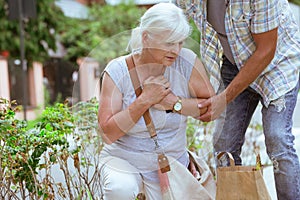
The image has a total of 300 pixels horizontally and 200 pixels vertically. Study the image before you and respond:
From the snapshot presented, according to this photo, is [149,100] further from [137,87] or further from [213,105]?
[213,105]

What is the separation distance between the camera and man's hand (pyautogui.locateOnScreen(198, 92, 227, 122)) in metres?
2.71

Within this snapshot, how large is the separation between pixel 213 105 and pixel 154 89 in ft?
0.97

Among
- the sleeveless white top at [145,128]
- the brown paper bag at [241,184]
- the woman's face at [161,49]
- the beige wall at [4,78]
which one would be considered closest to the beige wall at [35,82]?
the beige wall at [4,78]

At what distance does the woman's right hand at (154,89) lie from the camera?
262cm

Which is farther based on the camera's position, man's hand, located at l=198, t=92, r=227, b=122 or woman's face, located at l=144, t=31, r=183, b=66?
man's hand, located at l=198, t=92, r=227, b=122

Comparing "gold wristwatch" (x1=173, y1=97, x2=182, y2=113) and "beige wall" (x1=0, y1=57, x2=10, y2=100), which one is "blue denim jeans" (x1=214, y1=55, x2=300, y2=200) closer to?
"gold wristwatch" (x1=173, y1=97, x2=182, y2=113)

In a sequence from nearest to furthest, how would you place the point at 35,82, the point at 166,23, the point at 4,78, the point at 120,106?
the point at 166,23 < the point at 120,106 < the point at 4,78 < the point at 35,82

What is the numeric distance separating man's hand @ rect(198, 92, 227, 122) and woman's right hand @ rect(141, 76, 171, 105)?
19 centimetres

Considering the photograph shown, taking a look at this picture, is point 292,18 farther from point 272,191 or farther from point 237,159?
point 272,191

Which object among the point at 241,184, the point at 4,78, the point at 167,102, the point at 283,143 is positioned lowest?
the point at 241,184

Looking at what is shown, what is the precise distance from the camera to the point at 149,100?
261cm

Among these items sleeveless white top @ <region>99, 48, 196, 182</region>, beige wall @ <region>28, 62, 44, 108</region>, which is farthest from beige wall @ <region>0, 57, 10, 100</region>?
sleeveless white top @ <region>99, 48, 196, 182</region>

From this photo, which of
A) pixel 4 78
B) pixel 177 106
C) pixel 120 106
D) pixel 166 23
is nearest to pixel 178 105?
pixel 177 106

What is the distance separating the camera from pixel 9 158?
2.80 meters
